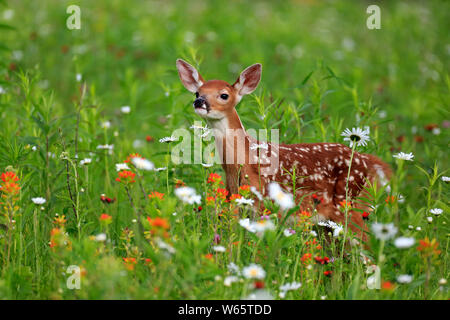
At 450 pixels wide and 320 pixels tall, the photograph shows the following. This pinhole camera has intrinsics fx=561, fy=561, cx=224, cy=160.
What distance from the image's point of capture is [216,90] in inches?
162

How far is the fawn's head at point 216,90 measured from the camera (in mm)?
4023

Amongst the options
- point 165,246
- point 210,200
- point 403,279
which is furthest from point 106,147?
point 403,279

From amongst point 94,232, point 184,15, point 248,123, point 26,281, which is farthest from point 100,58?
point 26,281

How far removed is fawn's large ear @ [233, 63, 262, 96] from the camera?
429cm

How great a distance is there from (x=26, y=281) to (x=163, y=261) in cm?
92

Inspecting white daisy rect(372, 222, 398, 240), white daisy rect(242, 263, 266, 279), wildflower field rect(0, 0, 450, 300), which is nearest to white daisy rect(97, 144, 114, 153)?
wildflower field rect(0, 0, 450, 300)

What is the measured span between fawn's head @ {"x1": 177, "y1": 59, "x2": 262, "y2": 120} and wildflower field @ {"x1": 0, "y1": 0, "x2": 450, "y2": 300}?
174mm

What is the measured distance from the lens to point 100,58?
9336mm

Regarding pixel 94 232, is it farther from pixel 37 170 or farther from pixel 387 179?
pixel 387 179

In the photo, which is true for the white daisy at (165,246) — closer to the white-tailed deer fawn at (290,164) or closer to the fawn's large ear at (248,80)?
the white-tailed deer fawn at (290,164)

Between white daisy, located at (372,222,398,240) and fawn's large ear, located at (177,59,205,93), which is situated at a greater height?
fawn's large ear, located at (177,59,205,93)

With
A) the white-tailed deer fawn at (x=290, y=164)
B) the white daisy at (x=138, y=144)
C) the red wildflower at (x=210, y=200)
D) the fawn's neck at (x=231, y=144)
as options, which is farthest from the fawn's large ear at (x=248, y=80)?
the white daisy at (x=138, y=144)

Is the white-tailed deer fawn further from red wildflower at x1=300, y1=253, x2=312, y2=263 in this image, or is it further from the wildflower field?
red wildflower at x1=300, y1=253, x2=312, y2=263

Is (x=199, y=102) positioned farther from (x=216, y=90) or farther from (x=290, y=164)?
(x=290, y=164)
